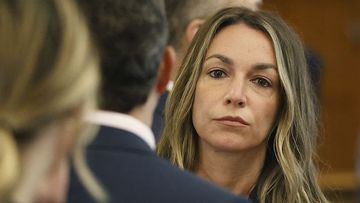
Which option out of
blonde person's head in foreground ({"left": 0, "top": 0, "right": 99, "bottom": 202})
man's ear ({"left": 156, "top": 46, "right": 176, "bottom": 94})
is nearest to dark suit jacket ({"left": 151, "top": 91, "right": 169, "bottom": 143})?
man's ear ({"left": 156, "top": 46, "right": 176, "bottom": 94})

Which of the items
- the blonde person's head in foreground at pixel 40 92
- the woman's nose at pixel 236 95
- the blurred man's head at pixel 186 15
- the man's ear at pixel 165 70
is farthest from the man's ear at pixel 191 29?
the blonde person's head in foreground at pixel 40 92

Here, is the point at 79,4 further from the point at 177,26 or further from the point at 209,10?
the point at 209,10

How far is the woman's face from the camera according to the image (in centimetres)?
311

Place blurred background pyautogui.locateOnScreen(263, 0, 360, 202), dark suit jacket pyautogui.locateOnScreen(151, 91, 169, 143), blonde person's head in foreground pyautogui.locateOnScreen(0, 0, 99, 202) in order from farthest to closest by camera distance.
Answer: blurred background pyautogui.locateOnScreen(263, 0, 360, 202), dark suit jacket pyautogui.locateOnScreen(151, 91, 169, 143), blonde person's head in foreground pyautogui.locateOnScreen(0, 0, 99, 202)

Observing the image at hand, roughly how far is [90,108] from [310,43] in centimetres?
627

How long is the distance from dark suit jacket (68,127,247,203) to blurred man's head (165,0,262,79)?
5.10ft

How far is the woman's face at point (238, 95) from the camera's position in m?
3.11

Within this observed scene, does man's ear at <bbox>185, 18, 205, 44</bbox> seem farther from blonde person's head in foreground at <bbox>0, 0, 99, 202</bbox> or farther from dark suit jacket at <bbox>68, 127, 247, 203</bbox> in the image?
blonde person's head in foreground at <bbox>0, 0, 99, 202</bbox>

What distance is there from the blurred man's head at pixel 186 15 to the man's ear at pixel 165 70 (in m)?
1.41

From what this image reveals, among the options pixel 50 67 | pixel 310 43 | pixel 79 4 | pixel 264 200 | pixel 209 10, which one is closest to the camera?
pixel 50 67

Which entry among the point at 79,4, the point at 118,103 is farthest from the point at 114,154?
the point at 79,4

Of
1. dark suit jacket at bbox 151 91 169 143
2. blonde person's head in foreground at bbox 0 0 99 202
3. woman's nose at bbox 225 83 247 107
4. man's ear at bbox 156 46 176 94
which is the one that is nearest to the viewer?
blonde person's head in foreground at bbox 0 0 99 202

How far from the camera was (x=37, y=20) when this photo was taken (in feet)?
5.56

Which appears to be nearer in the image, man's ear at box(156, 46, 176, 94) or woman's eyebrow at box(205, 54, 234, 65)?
man's ear at box(156, 46, 176, 94)
